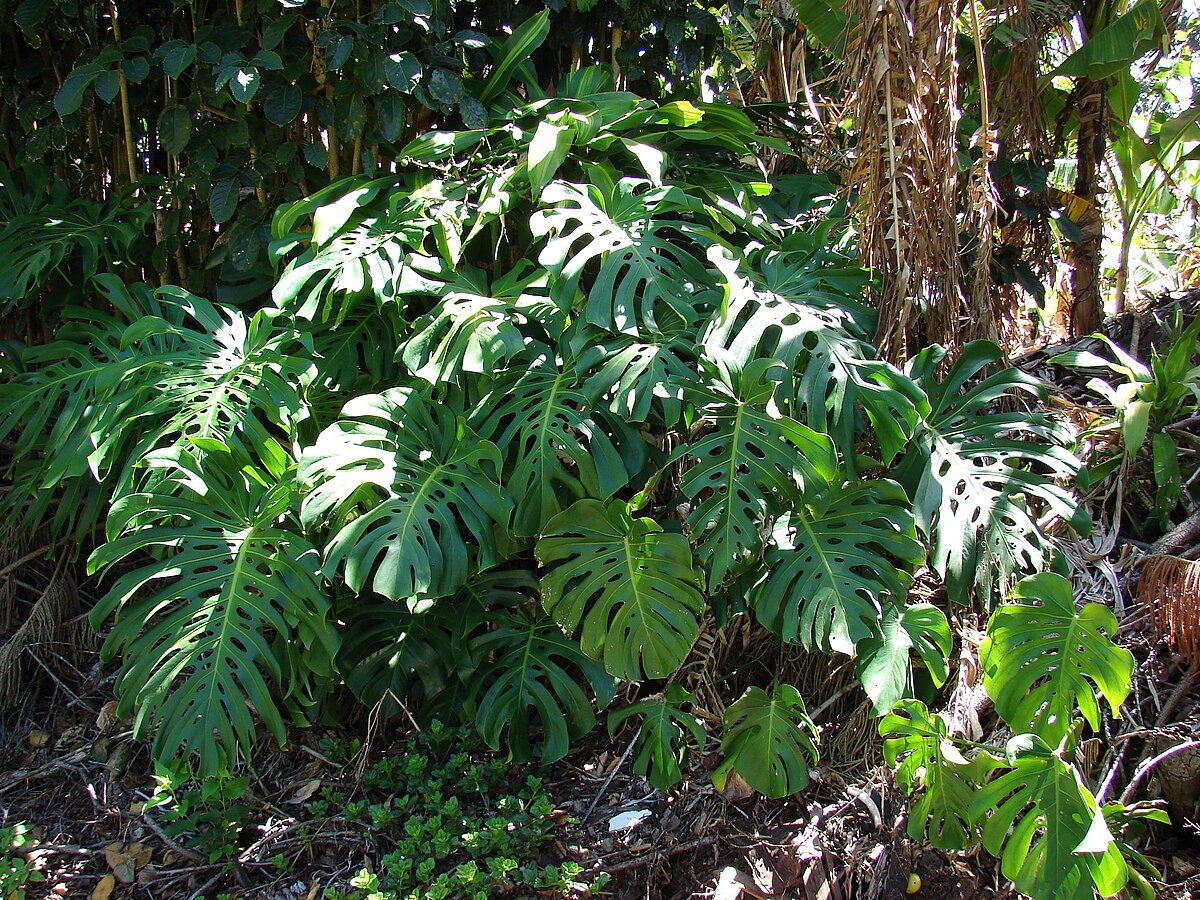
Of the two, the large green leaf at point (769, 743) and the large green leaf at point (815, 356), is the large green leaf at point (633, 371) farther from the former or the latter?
the large green leaf at point (769, 743)

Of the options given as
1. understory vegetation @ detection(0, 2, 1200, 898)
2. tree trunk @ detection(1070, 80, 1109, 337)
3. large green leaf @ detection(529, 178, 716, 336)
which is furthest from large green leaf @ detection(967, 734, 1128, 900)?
tree trunk @ detection(1070, 80, 1109, 337)

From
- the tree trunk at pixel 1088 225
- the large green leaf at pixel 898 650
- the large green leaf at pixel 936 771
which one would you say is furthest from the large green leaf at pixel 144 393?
the tree trunk at pixel 1088 225

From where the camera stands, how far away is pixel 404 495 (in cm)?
175

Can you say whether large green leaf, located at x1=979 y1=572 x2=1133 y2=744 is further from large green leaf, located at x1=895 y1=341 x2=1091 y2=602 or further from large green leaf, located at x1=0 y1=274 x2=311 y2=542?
large green leaf, located at x1=0 y1=274 x2=311 y2=542

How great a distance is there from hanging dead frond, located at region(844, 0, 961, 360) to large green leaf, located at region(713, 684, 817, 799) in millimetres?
796

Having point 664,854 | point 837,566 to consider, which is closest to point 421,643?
point 664,854

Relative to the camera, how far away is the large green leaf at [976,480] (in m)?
1.72

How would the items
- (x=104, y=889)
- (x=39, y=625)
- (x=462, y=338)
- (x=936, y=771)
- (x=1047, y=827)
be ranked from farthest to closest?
(x=39, y=625) < (x=104, y=889) < (x=462, y=338) < (x=936, y=771) < (x=1047, y=827)

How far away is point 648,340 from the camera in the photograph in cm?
183

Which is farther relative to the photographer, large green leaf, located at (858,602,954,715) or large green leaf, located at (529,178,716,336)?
large green leaf, located at (529,178,716,336)

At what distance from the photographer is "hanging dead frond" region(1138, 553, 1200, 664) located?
184cm

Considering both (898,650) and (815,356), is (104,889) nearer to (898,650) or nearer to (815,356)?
(898,650)

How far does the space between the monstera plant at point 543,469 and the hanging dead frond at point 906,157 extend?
86 mm

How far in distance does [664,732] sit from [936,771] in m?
0.51
